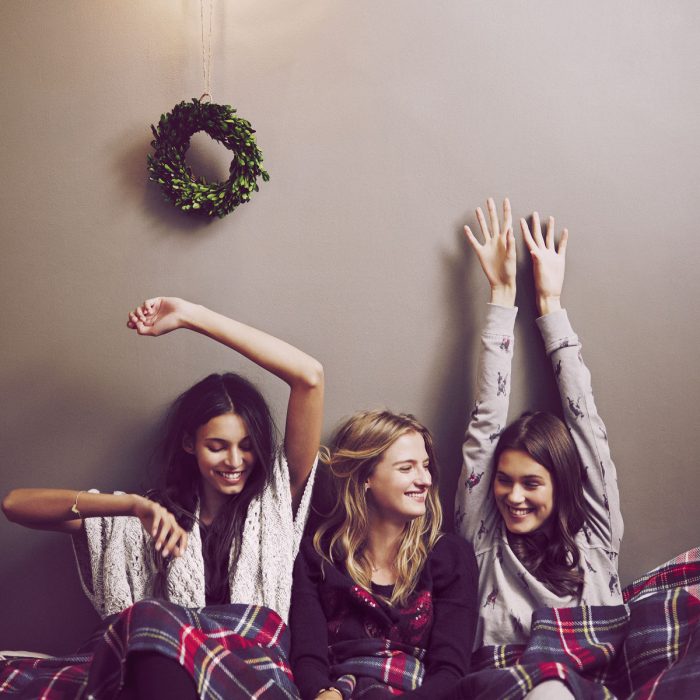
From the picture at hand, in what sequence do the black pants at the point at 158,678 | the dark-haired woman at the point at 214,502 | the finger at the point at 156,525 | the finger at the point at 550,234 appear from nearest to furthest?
the black pants at the point at 158,678
the finger at the point at 156,525
the dark-haired woman at the point at 214,502
the finger at the point at 550,234

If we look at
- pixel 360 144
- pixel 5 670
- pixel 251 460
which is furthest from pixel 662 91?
pixel 5 670

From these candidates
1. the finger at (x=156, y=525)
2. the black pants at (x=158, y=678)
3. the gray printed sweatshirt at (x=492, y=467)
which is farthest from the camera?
the gray printed sweatshirt at (x=492, y=467)

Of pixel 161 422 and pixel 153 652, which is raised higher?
pixel 161 422

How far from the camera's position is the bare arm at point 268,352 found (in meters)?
1.45

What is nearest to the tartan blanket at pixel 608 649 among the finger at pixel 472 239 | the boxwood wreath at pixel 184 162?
the finger at pixel 472 239

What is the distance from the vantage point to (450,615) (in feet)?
4.88

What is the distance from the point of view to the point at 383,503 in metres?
1.59

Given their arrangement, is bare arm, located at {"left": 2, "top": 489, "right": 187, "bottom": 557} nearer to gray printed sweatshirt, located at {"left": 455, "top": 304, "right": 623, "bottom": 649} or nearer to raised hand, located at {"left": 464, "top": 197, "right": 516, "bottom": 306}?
gray printed sweatshirt, located at {"left": 455, "top": 304, "right": 623, "bottom": 649}

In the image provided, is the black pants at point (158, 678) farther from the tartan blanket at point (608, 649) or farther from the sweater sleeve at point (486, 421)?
the sweater sleeve at point (486, 421)

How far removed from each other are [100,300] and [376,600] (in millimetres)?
969

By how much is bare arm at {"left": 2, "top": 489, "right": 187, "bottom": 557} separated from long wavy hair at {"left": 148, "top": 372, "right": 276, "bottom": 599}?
96 mm

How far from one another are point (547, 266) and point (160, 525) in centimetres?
106

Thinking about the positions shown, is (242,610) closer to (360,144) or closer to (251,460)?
(251,460)

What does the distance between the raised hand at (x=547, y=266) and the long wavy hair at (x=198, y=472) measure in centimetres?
72
